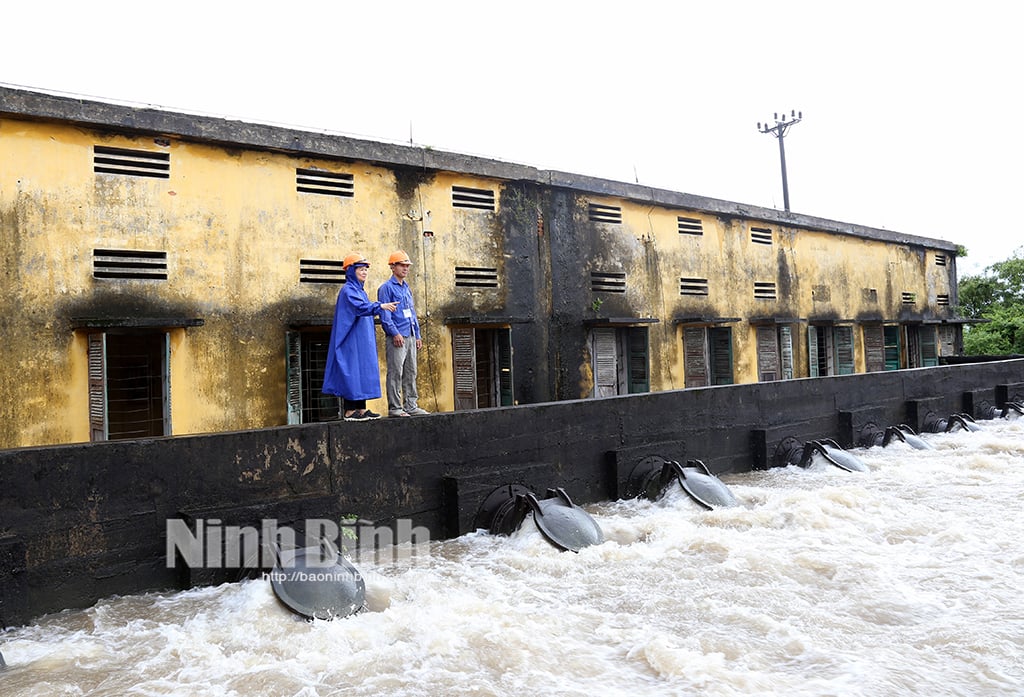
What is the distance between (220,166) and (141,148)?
2.67ft

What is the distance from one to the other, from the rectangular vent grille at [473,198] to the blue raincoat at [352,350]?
3523 mm

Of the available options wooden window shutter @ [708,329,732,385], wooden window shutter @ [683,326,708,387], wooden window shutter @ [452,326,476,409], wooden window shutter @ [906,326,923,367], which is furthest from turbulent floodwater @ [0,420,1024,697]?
wooden window shutter @ [906,326,923,367]

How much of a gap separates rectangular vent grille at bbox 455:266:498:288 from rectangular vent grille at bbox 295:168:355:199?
1821 millimetres

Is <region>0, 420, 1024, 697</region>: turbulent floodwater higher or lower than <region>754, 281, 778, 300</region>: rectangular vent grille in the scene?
lower

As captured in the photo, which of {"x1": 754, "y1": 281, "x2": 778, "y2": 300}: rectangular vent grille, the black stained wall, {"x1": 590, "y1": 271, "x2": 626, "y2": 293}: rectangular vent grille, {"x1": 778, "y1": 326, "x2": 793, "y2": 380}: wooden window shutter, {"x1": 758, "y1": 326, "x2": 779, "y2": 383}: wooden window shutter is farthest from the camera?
{"x1": 778, "y1": 326, "x2": 793, "y2": 380}: wooden window shutter

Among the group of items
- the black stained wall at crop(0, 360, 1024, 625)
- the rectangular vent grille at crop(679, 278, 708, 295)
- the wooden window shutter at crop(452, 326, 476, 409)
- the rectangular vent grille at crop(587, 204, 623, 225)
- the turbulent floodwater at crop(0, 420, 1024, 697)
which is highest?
the rectangular vent grille at crop(587, 204, 623, 225)

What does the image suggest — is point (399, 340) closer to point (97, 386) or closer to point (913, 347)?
point (97, 386)

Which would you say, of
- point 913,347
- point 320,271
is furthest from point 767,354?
point 320,271

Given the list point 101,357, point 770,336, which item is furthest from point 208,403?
point 770,336

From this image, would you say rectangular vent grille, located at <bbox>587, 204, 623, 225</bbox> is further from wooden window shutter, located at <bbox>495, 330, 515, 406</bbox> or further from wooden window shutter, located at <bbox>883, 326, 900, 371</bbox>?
wooden window shutter, located at <bbox>883, 326, 900, 371</bbox>

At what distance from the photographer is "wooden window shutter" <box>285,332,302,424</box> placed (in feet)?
28.9

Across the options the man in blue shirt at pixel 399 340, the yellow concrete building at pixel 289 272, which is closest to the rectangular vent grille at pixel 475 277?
Result: the yellow concrete building at pixel 289 272

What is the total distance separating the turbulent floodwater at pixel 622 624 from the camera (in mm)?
4094

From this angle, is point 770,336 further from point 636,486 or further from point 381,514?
point 381,514
